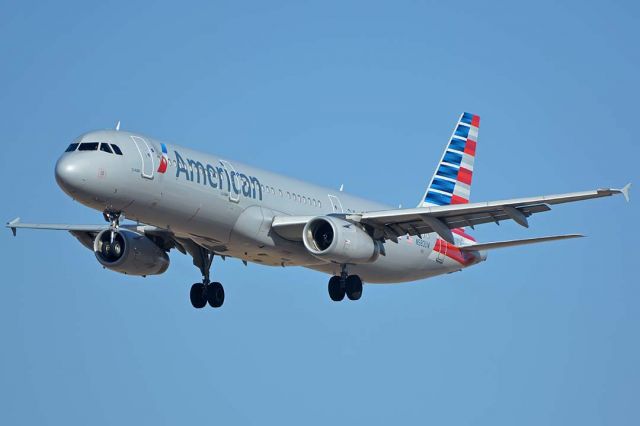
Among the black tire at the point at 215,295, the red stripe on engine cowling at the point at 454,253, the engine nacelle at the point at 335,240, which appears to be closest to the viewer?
the engine nacelle at the point at 335,240

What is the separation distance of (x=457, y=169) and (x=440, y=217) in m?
12.8

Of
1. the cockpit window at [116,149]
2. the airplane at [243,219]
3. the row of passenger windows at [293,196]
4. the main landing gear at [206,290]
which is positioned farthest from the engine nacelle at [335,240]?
the cockpit window at [116,149]

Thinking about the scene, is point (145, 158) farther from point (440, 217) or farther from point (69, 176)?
point (440, 217)

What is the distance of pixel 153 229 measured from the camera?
4931 cm

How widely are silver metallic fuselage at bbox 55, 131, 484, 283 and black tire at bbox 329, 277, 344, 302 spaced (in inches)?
26.3

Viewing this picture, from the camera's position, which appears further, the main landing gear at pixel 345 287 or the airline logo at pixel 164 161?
the main landing gear at pixel 345 287

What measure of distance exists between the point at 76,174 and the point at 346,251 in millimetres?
10412

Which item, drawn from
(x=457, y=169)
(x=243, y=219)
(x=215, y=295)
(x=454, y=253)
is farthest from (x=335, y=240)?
(x=457, y=169)

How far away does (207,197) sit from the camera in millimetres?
44000

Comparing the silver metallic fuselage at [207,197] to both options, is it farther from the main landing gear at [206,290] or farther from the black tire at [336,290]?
the main landing gear at [206,290]

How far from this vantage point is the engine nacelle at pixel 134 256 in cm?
4728

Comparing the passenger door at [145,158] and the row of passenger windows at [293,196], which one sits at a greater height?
the row of passenger windows at [293,196]

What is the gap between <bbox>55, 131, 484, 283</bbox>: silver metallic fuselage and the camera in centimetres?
4159

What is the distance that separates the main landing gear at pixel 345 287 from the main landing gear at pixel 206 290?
4617 millimetres
